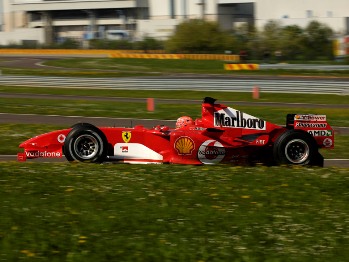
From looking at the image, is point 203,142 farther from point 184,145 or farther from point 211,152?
→ point 184,145

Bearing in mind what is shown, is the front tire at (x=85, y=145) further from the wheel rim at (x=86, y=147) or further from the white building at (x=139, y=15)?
the white building at (x=139, y=15)

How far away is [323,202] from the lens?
9.27 metres

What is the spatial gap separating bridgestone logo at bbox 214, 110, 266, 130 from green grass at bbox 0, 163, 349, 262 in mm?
2377

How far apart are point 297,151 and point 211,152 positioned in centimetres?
163

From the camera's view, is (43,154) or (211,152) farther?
(211,152)

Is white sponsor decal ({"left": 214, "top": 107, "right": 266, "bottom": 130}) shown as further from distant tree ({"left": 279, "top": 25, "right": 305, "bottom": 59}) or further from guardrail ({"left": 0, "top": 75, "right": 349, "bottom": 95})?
distant tree ({"left": 279, "top": 25, "right": 305, "bottom": 59})

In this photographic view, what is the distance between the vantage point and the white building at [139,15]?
67.4 m

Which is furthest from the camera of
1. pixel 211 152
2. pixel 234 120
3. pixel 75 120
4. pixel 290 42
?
pixel 290 42

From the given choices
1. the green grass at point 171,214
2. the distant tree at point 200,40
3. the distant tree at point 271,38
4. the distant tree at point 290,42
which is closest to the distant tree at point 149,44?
the distant tree at point 200,40

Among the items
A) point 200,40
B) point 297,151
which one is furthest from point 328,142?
point 200,40

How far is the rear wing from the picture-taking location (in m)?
13.0

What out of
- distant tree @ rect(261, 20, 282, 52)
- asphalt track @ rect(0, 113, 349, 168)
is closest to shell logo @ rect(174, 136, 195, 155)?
asphalt track @ rect(0, 113, 349, 168)

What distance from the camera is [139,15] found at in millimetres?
82750

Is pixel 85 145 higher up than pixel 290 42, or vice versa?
pixel 290 42
